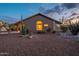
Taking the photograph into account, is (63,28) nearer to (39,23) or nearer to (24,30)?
(39,23)

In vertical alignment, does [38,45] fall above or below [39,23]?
below

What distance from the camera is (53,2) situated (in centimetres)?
618

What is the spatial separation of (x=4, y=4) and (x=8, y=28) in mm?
353

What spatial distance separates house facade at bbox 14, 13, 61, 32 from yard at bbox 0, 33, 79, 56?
0.37 ft

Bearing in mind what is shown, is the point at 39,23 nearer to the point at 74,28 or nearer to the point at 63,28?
the point at 63,28

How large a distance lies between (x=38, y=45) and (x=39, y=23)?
1.02 feet

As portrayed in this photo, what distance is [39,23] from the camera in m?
6.27

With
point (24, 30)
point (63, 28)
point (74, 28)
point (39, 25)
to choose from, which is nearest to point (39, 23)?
point (39, 25)

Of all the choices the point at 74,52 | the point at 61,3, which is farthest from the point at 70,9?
the point at 74,52

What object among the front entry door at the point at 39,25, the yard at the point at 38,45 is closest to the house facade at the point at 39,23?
the front entry door at the point at 39,25

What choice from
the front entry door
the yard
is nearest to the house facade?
the front entry door

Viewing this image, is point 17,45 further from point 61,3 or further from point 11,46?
point 61,3

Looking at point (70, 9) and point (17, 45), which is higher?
point (70, 9)

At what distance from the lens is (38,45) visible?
623 centimetres
